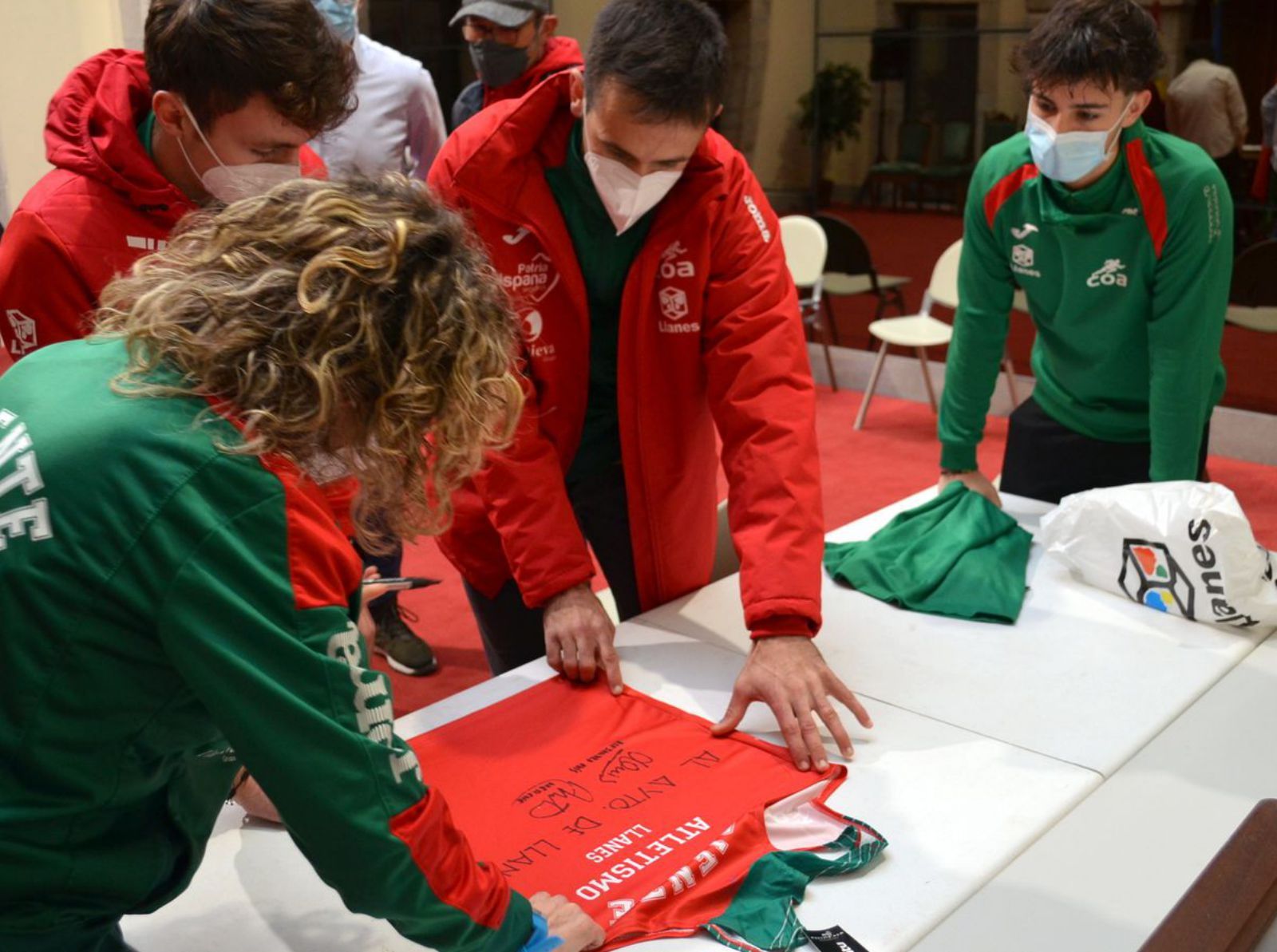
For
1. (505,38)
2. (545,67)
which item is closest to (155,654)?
(545,67)

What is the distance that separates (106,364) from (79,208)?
2.84ft

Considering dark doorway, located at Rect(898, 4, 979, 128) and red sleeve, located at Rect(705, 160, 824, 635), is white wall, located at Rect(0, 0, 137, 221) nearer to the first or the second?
red sleeve, located at Rect(705, 160, 824, 635)

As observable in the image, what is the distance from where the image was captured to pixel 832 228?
20.4 feet

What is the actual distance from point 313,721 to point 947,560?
1401 millimetres

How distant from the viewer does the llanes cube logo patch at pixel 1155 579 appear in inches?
76.6

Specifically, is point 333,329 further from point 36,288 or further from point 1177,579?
point 1177,579

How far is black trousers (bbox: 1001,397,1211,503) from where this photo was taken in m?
2.44

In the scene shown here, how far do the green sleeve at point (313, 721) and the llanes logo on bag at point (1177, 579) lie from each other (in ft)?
4.47

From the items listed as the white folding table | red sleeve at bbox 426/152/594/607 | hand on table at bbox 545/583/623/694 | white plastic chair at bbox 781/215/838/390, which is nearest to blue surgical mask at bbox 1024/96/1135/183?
the white folding table

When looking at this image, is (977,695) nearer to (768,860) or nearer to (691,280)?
(768,860)

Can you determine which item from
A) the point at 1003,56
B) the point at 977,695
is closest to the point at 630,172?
the point at 977,695

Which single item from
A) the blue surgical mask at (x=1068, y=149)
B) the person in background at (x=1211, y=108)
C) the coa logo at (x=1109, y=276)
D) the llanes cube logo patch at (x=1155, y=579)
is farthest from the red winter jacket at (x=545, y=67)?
the person in background at (x=1211, y=108)

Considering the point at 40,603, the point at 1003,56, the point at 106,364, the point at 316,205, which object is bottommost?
the point at 40,603

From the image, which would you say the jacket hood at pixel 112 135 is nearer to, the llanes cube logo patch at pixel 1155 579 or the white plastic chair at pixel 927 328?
the llanes cube logo patch at pixel 1155 579
